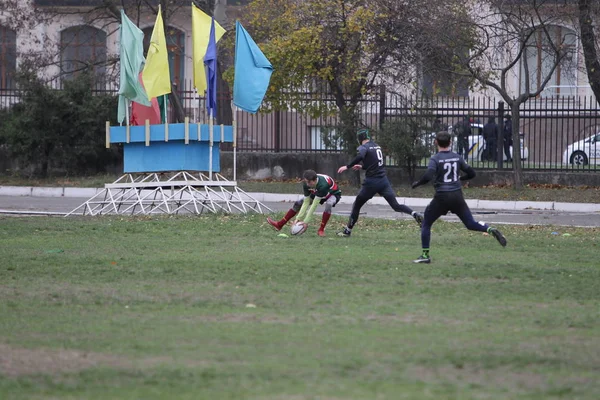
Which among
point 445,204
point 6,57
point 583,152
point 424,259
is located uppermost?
point 6,57

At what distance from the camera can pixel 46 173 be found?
28.4m

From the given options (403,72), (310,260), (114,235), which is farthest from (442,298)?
(403,72)

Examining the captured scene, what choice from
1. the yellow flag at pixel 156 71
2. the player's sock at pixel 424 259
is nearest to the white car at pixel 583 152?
the yellow flag at pixel 156 71

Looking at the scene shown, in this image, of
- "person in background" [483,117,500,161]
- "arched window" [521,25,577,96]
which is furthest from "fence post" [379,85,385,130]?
"arched window" [521,25,577,96]

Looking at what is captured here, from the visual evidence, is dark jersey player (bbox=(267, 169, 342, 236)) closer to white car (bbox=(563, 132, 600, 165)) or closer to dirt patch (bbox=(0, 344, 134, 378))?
dirt patch (bbox=(0, 344, 134, 378))

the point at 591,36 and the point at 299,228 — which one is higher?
the point at 591,36

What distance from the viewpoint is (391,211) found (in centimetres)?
2098

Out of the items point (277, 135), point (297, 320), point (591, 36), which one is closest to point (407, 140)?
point (277, 135)

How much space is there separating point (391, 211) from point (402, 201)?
265 cm

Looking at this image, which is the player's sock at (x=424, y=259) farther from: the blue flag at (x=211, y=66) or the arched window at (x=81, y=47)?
the arched window at (x=81, y=47)

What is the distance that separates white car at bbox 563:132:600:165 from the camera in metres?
26.6

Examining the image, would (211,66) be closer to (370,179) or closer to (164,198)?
(164,198)

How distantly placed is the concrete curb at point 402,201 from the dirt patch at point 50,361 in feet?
55.3

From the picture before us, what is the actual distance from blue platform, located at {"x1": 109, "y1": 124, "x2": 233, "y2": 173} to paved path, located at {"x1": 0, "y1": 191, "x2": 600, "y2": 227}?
6.08ft
